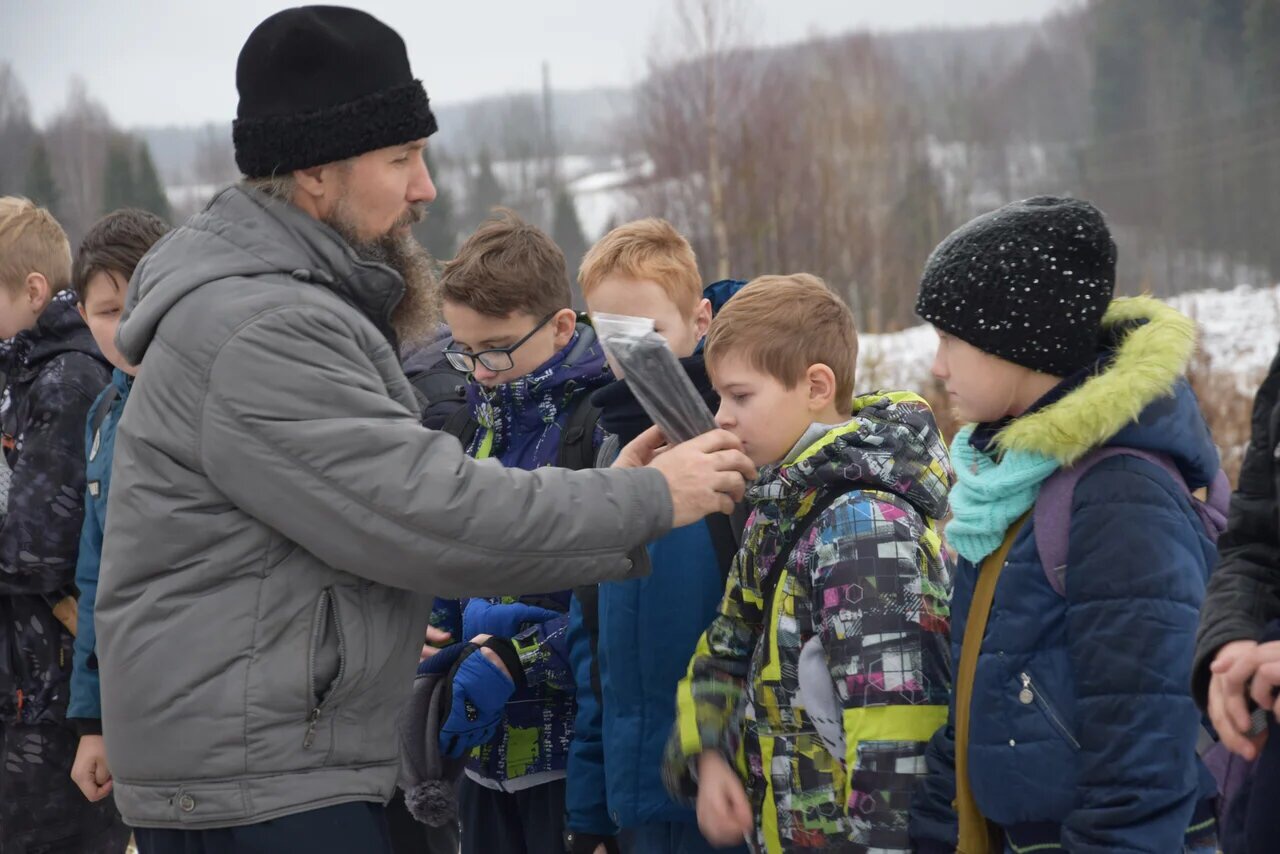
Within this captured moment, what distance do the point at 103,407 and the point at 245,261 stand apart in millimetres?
1935

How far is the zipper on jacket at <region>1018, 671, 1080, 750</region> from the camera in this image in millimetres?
2287

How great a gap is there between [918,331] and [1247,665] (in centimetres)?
2084

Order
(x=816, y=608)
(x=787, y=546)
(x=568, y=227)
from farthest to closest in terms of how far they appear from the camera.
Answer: (x=568, y=227) < (x=787, y=546) < (x=816, y=608)

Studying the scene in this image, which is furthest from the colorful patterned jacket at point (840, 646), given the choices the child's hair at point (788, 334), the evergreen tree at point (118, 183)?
the evergreen tree at point (118, 183)

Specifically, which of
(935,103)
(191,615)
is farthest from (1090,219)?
(935,103)

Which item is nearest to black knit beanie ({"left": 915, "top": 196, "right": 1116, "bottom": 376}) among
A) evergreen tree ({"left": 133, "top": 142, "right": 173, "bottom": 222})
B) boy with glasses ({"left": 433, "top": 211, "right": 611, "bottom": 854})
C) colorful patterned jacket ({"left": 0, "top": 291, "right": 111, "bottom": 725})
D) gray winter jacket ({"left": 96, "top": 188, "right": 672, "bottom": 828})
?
gray winter jacket ({"left": 96, "top": 188, "right": 672, "bottom": 828})

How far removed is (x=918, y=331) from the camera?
22.4 metres

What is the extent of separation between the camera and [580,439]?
358 centimetres

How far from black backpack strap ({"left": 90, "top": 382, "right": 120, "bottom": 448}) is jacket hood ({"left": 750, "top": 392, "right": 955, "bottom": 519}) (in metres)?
2.27

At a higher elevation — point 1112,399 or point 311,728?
point 1112,399

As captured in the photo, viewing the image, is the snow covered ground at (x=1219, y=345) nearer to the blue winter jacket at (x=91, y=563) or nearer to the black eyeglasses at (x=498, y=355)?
the black eyeglasses at (x=498, y=355)

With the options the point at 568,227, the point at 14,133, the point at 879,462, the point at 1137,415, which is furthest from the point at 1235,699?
the point at 568,227

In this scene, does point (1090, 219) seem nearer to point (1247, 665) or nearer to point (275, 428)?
point (1247, 665)

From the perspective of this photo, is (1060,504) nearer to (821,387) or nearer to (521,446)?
(821,387)
